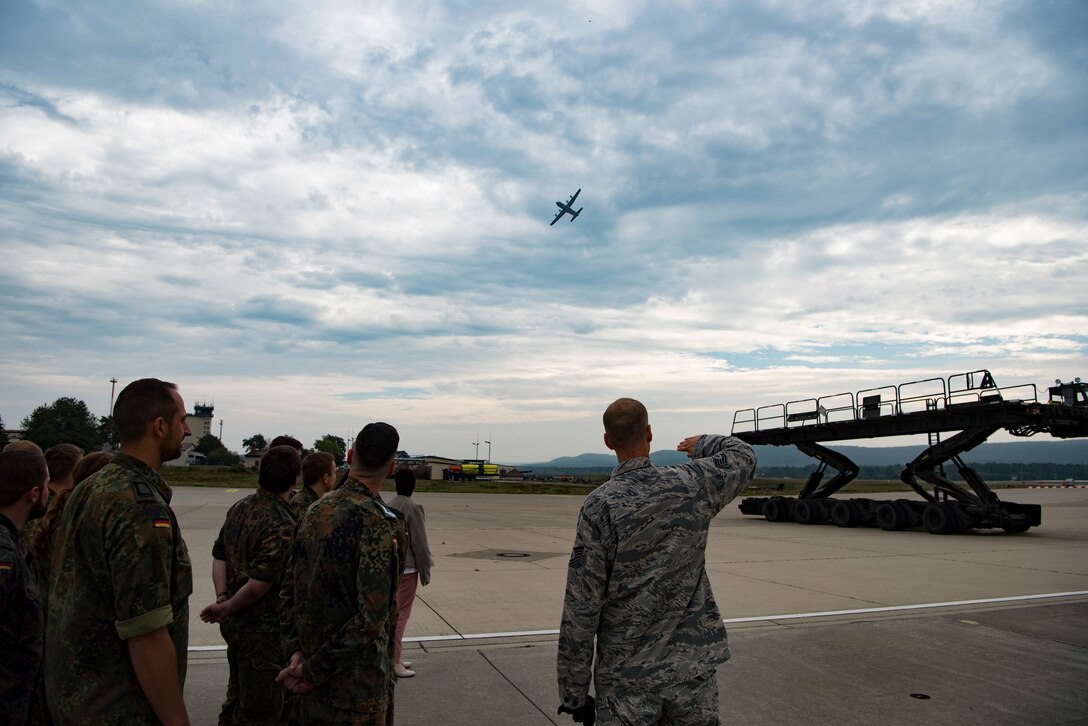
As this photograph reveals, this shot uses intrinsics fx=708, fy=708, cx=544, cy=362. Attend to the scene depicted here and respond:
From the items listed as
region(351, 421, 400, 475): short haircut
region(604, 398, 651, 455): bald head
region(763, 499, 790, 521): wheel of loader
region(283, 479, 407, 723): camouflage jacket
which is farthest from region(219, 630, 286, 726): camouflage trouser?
region(763, 499, 790, 521): wheel of loader

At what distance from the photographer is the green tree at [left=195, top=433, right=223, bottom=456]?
14925cm

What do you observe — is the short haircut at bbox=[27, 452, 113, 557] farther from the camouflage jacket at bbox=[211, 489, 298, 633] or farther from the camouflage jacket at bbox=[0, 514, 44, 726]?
the camouflage jacket at bbox=[211, 489, 298, 633]

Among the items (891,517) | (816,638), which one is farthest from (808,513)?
(816,638)

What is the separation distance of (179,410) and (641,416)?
190 centimetres

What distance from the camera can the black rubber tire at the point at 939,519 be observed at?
1777 cm

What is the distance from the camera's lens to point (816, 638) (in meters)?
7.11

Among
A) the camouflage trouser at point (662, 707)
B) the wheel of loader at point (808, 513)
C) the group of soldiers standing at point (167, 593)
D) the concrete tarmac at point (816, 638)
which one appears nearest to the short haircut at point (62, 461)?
the group of soldiers standing at point (167, 593)

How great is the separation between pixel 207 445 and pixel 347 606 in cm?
16521

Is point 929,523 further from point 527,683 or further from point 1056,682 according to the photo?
point 527,683

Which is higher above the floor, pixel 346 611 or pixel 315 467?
pixel 315 467

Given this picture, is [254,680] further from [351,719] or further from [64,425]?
[64,425]

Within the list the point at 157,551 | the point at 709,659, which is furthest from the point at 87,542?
the point at 709,659

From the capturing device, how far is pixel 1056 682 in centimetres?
571

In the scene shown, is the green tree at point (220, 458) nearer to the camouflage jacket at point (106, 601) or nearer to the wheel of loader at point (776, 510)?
the wheel of loader at point (776, 510)
